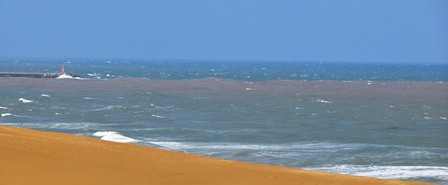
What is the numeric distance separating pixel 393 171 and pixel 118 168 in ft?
26.6

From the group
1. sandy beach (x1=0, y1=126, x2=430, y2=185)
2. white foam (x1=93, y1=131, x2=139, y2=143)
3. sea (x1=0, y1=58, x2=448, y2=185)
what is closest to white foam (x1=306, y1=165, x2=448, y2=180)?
sea (x1=0, y1=58, x2=448, y2=185)

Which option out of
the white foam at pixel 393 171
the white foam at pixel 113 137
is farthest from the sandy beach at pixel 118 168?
the white foam at pixel 113 137

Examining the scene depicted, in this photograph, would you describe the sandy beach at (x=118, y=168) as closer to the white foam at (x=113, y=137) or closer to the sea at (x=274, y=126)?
the sea at (x=274, y=126)

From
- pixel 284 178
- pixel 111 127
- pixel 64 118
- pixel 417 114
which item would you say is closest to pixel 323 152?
pixel 284 178

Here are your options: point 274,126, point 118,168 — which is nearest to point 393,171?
point 118,168

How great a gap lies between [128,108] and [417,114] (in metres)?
16.8

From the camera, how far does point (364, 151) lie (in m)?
22.3

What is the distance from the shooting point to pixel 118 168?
12602 millimetres

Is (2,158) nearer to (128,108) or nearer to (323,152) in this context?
(323,152)

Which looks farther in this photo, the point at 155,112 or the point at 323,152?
the point at 155,112

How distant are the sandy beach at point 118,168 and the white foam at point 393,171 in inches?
125

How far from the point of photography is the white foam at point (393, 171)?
16.9 m

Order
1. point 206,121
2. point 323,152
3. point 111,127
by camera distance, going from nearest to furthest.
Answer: point 323,152
point 111,127
point 206,121

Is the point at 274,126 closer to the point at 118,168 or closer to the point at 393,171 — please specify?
the point at 393,171
